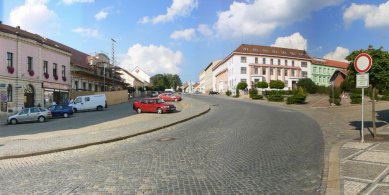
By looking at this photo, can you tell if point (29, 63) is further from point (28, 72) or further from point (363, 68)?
point (363, 68)

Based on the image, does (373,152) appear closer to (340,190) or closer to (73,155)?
(340,190)

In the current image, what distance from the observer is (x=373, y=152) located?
34.2ft

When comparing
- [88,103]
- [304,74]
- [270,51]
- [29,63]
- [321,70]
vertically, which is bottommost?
[88,103]

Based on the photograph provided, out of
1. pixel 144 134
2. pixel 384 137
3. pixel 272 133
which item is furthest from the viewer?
pixel 144 134

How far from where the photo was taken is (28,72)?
133 feet

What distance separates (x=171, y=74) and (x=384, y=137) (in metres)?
180

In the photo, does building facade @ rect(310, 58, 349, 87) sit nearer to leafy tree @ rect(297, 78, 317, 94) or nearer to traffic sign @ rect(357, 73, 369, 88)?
leafy tree @ rect(297, 78, 317, 94)

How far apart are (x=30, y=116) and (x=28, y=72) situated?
1049cm

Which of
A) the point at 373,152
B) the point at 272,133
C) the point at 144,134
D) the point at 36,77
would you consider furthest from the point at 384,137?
the point at 36,77

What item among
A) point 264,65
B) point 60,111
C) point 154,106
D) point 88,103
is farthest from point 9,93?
point 264,65

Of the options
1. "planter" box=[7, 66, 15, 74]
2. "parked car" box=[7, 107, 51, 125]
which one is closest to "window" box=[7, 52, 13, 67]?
"planter" box=[7, 66, 15, 74]

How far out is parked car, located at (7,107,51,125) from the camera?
1222 inches

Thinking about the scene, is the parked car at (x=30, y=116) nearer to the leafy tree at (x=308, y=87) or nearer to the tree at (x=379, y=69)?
the tree at (x=379, y=69)

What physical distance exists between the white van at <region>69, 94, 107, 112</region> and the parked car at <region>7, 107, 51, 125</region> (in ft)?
32.9
